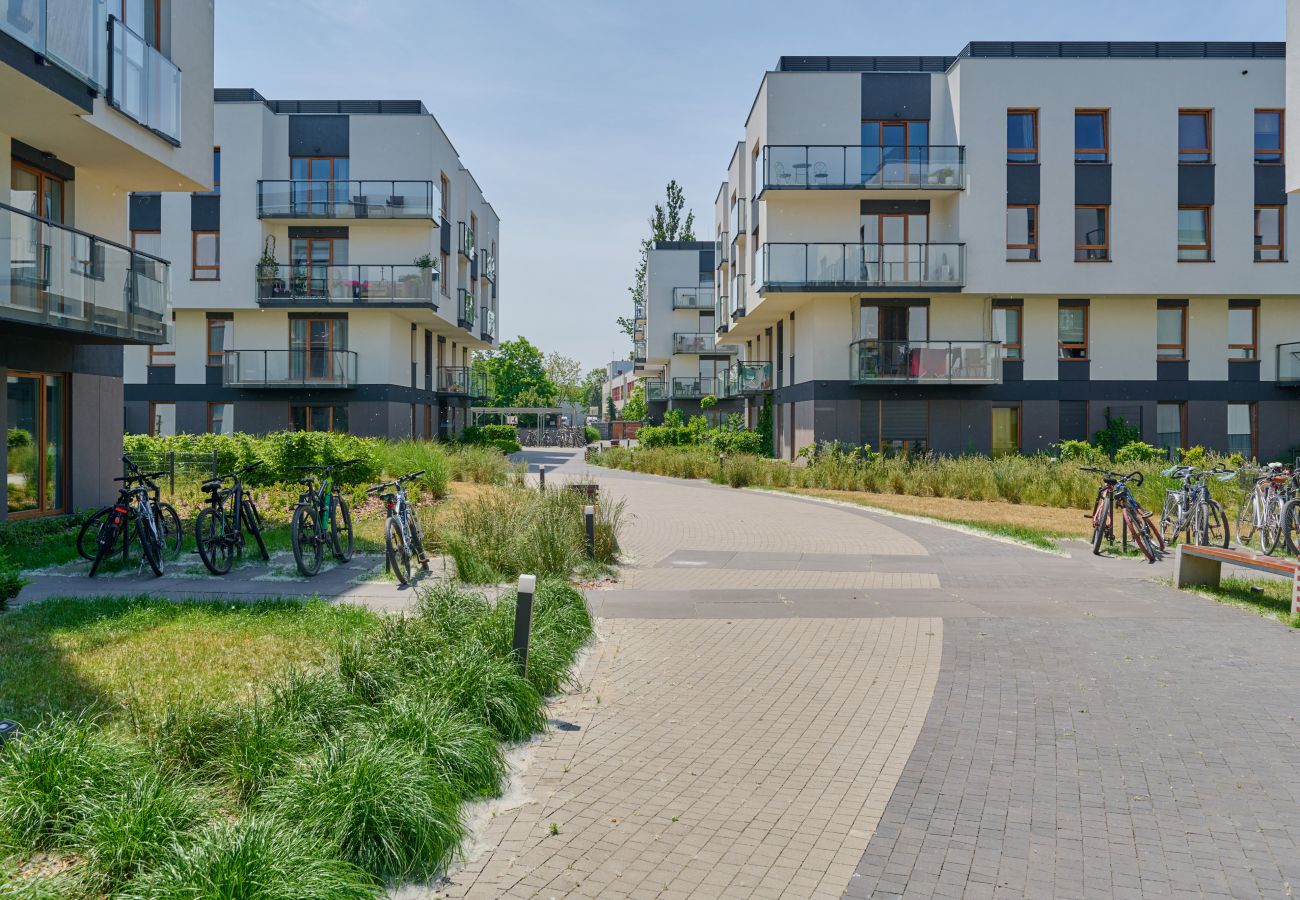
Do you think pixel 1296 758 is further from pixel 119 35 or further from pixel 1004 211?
pixel 1004 211

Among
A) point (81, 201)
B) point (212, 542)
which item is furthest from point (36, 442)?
point (212, 542)

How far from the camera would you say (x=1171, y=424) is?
31219 mm

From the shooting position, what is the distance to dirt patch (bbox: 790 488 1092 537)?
17.1 metres

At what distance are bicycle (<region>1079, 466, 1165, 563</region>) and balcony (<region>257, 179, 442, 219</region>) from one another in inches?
1038

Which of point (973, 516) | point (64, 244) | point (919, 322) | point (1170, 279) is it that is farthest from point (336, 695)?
point (1170, 279)

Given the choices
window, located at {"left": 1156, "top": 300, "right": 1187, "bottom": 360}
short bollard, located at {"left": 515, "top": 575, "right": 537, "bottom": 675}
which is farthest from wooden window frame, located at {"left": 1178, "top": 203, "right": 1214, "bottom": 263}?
short bollard, located at {"left": 515, "top": 575, "right": 537, "bottom": 675}

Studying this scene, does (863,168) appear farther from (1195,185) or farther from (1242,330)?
(1242,330)

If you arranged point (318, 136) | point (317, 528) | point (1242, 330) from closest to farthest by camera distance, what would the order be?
point (317, 528) → point (1242, 330) → point (318, 136)

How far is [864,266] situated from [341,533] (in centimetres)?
2150

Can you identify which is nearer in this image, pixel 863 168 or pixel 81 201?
pixel 81 201

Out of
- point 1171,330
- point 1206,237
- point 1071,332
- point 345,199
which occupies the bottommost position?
point 1071,332

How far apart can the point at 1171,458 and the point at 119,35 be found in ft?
91.7

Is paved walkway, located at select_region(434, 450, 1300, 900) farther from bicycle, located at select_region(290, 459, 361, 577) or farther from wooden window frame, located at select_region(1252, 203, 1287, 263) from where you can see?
wooden window frame, located at select_region(1252, 203, 1287, 263)

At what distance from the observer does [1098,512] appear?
13617mm
